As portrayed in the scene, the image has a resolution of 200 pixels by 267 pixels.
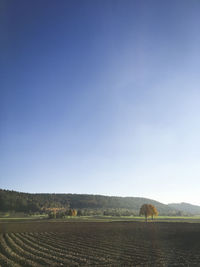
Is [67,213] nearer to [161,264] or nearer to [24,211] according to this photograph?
[24,211]

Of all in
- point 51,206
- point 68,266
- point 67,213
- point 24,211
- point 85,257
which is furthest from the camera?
point 51,206

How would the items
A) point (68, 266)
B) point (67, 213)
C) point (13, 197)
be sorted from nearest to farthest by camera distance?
point (68, 266), point (67, 213), point (13, 197)

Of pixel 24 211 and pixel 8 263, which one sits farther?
pixel 24 211

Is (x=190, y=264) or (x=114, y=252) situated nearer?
(x=190, y=264)

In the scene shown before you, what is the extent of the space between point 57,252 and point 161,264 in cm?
1182

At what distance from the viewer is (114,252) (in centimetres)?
2511

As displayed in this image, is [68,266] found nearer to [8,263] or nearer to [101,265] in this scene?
[101,265]

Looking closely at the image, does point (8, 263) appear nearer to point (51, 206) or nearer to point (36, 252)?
point (36, 252)

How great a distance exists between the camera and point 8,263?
19531mm

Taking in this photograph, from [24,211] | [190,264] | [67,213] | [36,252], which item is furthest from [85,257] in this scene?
[24,211]

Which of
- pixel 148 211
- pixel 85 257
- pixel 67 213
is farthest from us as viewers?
pixel 67 213

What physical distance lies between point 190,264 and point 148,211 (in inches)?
2979

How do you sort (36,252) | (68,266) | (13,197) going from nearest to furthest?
(68,266) → (36,252) → (13,197)

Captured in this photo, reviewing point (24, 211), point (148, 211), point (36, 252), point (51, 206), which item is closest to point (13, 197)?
point (24, 211)
